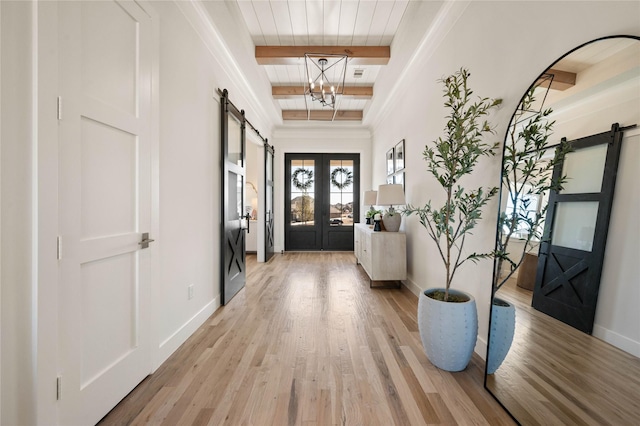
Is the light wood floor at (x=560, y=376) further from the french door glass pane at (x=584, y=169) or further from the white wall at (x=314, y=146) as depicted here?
the white wall at (x=314, y=146)

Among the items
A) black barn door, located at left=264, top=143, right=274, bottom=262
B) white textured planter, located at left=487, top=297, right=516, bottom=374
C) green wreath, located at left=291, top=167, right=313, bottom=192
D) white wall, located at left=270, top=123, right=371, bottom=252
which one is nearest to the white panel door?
white textured planter, located at left=487, top=297, right=516, bottom=374

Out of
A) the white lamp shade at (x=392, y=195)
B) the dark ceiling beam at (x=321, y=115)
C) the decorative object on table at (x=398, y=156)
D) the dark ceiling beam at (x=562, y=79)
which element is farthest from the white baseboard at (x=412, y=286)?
the dark ceiling beam at (x=321, y=115)

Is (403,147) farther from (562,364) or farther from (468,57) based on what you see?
(562,364)

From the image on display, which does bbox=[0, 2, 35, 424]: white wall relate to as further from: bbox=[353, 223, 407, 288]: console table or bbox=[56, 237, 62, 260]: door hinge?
bbox=[353, 223, 407, 288]: console table

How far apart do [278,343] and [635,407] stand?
2.03 metres

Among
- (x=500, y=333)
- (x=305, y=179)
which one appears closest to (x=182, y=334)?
(x=500, y=333)

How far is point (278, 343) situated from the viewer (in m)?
2.37

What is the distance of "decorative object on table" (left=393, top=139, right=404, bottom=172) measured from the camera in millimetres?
4179

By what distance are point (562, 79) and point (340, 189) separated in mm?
5500

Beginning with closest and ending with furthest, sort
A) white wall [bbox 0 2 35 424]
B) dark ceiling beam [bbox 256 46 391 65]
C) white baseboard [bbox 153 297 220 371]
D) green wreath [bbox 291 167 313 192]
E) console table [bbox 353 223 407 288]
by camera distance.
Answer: white wall [bbox 0 2 35 424] < white baseboard [bbox 153 297 220 371] < dark ceiling beam [bbox 256 46 391 65] < console table [bbox 353 223 407 288] < green wreath [bbox 291 167 313 192]

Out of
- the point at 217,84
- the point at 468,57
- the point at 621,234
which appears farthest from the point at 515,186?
the point at 217,84

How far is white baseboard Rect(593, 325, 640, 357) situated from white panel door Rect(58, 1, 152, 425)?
224cm

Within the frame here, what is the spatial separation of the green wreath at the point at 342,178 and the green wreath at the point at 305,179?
21.7 inches

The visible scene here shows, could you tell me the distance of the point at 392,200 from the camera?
12.5ft
